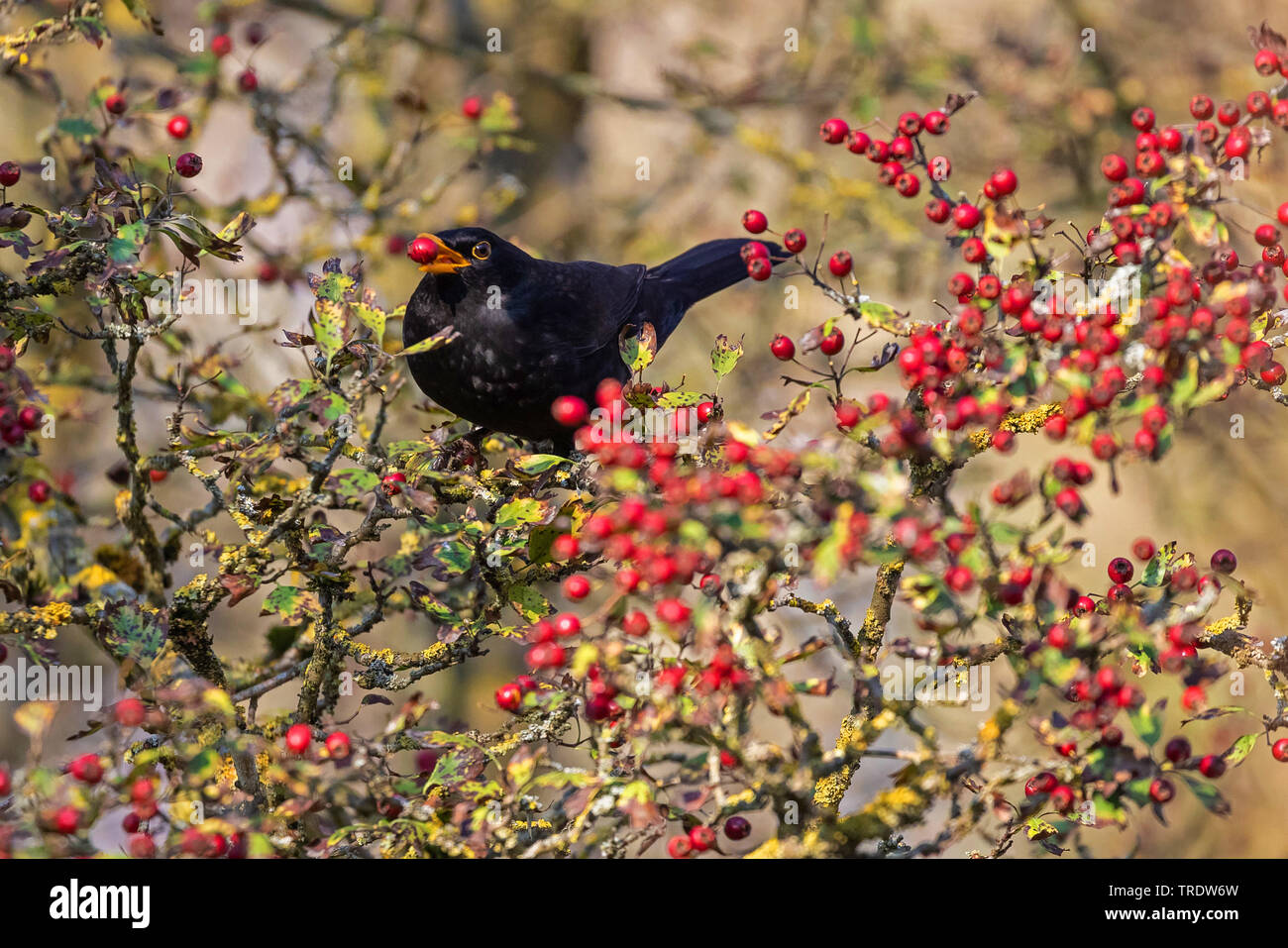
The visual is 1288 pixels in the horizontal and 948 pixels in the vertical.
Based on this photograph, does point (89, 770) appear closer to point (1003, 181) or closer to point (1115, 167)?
point (1003, 181)

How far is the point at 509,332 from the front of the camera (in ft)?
11.7

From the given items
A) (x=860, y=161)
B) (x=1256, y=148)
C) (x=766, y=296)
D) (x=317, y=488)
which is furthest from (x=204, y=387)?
(x=860, y=161)

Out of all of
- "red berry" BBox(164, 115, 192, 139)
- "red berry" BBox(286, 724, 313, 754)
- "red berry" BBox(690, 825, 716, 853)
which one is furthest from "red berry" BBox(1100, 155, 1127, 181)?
"red berry" BBox(164, 115, 192, 139)

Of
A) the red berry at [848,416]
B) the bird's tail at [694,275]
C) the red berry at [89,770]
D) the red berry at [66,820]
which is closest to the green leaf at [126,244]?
the red berry at [89,770]

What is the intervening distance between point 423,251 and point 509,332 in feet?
1.27

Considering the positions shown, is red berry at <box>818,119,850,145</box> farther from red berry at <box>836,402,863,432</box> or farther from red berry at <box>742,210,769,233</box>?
red berry at <box>836,402,863,432</box>

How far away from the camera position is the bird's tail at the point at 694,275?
4426mm

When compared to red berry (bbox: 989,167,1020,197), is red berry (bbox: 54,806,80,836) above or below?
below

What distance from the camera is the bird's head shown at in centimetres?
346

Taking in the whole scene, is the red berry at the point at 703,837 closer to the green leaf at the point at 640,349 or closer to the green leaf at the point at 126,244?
the green leaf at the point at 640,349

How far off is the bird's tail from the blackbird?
15.3 inches

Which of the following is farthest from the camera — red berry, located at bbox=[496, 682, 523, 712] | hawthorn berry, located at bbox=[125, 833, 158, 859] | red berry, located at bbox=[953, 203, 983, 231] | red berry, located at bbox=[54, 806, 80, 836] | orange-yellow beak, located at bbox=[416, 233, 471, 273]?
orange-yellow beak, located at bbox=[416, 233, 471, 273]

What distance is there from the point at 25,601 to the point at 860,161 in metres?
6.70

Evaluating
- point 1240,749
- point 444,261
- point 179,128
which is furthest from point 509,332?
point 1240,749
